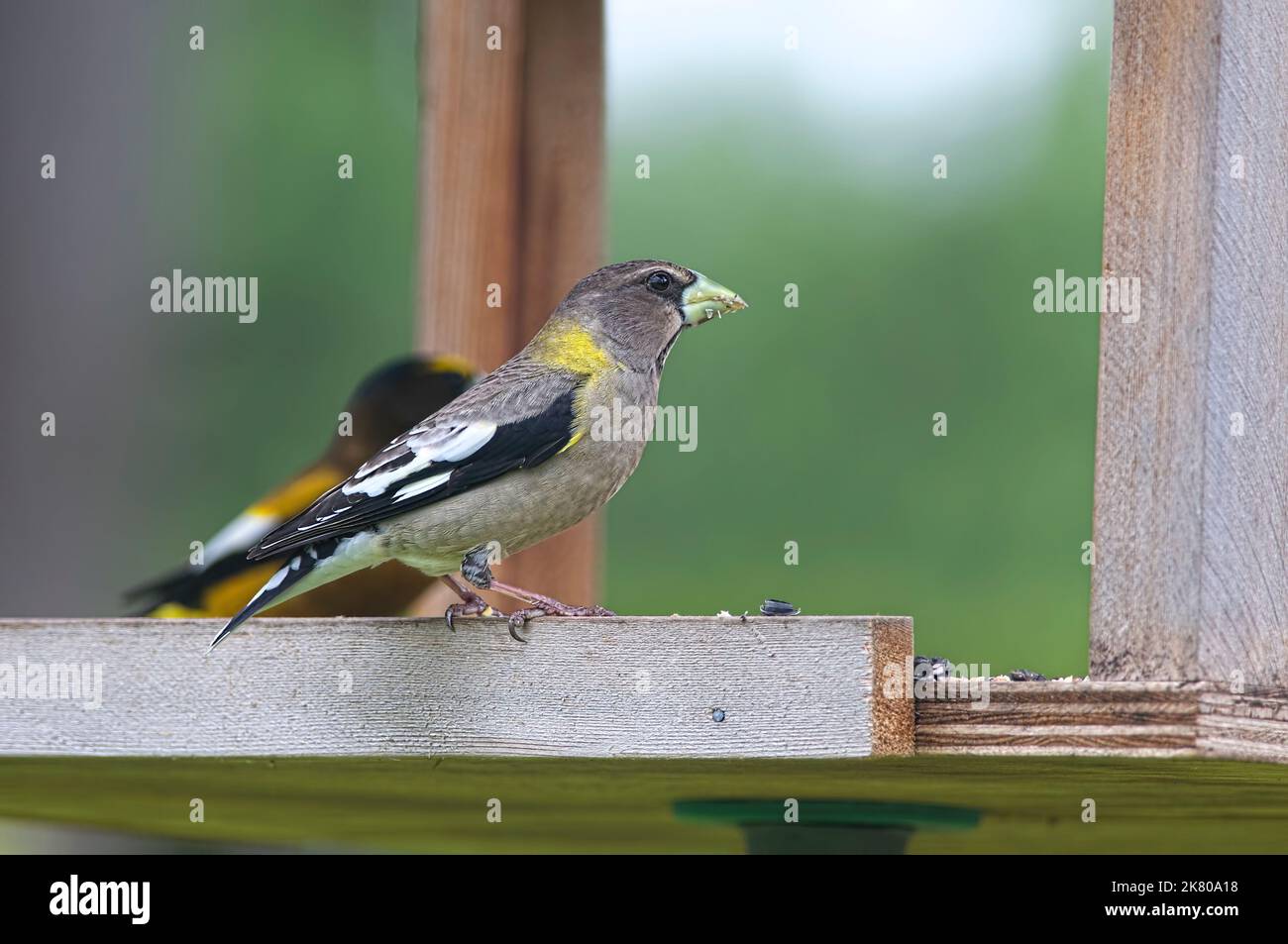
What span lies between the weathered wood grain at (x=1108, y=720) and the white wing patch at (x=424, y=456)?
3.94ft

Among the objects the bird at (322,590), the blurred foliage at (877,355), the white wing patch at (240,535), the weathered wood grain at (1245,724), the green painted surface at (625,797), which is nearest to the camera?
the weathered wood grain at (1245,724)

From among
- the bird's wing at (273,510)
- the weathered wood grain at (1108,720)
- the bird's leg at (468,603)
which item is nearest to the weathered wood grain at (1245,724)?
the weathered wood grain at (1108,720)

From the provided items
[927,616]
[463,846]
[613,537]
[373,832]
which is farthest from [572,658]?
[613,537]

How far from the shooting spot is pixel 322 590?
5250 millimetres

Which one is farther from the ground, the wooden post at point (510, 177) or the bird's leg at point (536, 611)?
the wooden post at point (510, 177)

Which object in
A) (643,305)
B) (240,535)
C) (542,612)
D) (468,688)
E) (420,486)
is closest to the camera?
(468,688)

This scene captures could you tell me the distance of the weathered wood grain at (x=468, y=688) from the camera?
7.86ft

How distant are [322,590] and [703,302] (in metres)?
2.22

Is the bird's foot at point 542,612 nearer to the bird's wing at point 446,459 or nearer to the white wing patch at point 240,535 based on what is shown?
the bird's wing at point 446,459

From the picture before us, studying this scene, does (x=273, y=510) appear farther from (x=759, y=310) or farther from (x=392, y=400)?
(x=759, y=310)

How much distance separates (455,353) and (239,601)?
1567mm

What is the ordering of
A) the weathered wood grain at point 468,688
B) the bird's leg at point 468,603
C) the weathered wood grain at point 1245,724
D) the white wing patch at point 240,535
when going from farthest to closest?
the white wing patch at point 240,535 < the bird's leg at point 468,603 < the weathered wood grain at point 468,688 < the weathered wood grain at point 1245,724

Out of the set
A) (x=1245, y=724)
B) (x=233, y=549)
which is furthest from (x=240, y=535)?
(x=1245, y=724)

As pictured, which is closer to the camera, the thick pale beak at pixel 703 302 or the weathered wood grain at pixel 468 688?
the weathered wood grain at pixel 468 688
